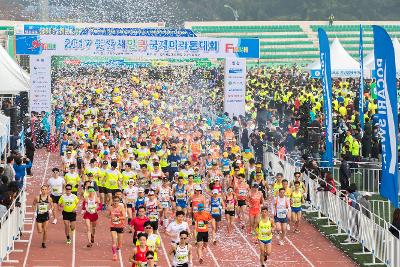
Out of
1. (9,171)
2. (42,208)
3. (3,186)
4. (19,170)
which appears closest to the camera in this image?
(3,186)

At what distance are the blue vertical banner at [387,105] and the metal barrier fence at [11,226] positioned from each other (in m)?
6.32

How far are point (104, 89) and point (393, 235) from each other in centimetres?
4133

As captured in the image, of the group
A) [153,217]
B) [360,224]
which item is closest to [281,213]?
[360,224]

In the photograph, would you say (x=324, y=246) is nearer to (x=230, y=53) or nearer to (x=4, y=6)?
(x=230, y=53)

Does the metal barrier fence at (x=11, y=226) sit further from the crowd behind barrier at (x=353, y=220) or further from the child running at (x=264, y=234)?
the crowd behind barrier at (x=353, y=220)

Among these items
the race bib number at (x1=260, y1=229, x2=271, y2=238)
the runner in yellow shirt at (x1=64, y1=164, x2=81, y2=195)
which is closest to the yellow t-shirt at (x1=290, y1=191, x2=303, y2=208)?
the race bib number at (x1=260, y1=229, x2=271, y2=238)

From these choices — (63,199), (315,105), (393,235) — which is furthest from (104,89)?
→ (393,235)

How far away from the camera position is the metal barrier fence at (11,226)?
63.1 feet

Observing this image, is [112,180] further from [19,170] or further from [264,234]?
[264,234]

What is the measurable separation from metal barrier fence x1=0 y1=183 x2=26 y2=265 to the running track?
0.26 metres

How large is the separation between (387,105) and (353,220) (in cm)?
372

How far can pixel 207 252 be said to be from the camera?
21.8 meters

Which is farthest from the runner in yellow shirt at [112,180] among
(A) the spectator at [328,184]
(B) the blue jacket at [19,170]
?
(A) the spectator at [328,184]

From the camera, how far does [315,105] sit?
40250mm
